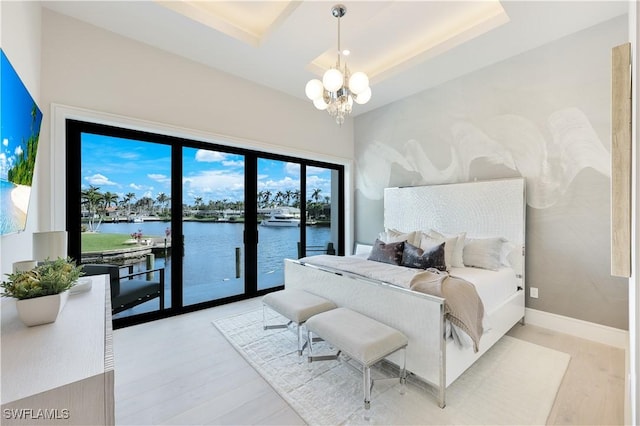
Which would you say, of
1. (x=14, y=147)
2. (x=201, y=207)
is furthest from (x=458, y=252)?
(x=14, y=147)

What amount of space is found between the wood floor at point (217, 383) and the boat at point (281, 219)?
1816 mm

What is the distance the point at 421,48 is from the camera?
340cm

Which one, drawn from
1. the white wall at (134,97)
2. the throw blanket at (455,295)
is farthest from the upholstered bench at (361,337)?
the white wall at (134,97)

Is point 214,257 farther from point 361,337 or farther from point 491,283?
point 491,283

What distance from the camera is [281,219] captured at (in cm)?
443

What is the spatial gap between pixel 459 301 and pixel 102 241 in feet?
11.5

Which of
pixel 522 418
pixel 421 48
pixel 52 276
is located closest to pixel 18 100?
pixel 52 276

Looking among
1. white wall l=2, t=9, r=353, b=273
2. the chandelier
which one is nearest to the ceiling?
white wall l=2, t=9, r=353, b=273

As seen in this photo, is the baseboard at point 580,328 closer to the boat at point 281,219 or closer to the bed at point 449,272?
the bed at point 449,272

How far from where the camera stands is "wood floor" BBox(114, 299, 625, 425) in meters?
1.75

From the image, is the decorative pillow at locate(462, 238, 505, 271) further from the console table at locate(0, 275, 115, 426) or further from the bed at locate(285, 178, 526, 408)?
the console table at locate(0, 275, 115, 426)

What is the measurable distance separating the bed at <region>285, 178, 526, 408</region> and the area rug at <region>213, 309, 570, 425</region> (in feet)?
0.42

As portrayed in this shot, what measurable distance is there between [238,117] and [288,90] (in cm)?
94

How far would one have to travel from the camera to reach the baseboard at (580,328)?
8.50ft
